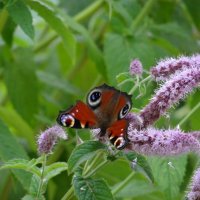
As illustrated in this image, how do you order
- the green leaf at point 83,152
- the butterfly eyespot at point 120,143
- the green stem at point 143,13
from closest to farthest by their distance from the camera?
the butterfly eyespot at point 120,143 < the green leaf at point 83,152 < the green stem at point 143,13

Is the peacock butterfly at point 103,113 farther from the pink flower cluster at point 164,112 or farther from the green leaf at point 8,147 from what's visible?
the green leaf at point 8,147

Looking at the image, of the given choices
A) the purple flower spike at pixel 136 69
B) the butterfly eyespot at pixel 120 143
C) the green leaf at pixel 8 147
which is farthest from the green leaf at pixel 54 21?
the butterfly eyespot at pixel 120 143

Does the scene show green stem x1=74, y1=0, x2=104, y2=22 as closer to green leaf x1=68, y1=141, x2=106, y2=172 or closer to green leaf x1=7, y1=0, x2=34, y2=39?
green leaf x1=7, y1=0, x2=34, y2=39

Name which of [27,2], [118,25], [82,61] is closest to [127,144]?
[27,2]

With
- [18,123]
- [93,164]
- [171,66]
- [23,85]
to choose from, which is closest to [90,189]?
[93,164]

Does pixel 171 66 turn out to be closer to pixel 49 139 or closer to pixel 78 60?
pixel 49 139

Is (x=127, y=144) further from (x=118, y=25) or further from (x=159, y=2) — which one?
(x=159, y=2)
